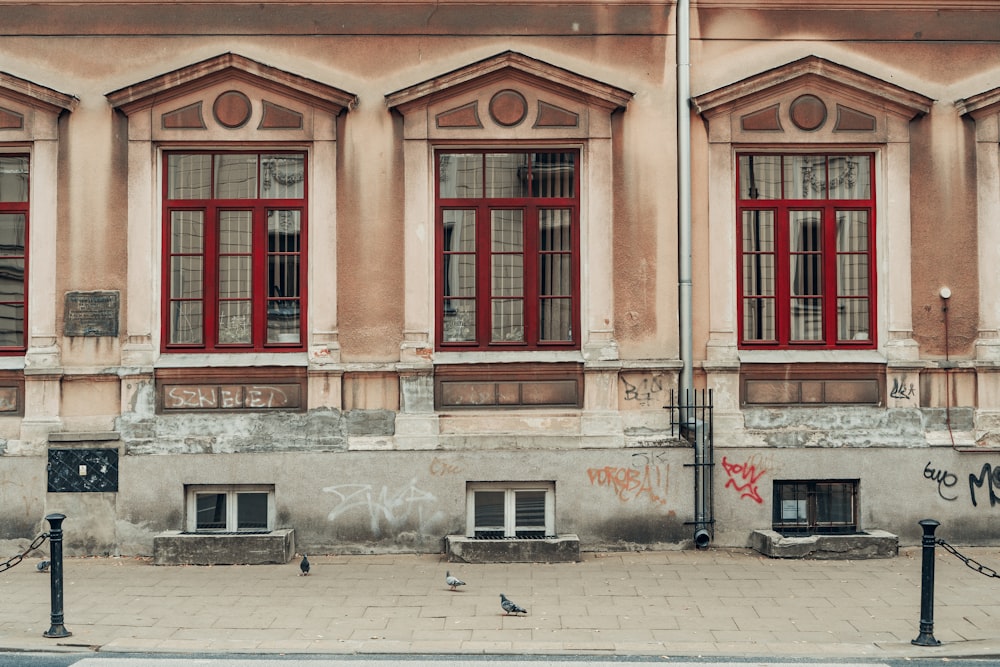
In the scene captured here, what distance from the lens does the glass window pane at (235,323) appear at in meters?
12.5

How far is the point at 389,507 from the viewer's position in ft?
39.8

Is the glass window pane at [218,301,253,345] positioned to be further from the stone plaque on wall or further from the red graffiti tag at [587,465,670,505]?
the red graffiti tag at [587,465,670,505]

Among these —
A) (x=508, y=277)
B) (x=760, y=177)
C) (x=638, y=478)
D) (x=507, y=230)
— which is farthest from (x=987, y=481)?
(x=507, y=230)

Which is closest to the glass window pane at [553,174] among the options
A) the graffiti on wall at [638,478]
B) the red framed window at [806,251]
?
the red framed window at [806,251]

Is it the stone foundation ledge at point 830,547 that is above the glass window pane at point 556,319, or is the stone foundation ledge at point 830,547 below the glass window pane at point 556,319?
below

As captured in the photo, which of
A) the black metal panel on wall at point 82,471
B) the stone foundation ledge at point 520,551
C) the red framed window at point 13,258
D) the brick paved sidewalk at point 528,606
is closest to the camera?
the brick paved sidewalk at point 528,606

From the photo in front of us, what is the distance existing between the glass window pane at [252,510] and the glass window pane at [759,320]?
566cm

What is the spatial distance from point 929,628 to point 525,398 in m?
5.00

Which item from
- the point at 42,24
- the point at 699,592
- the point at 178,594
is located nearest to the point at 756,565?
the point at 699,592

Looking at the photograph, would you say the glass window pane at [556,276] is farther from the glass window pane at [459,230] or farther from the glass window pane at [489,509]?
the glass window pane at [489,509]

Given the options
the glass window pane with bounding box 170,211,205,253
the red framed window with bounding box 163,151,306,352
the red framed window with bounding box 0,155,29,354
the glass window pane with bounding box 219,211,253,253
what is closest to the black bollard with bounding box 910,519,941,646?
the red framed window with bounding box 163,151,306,352

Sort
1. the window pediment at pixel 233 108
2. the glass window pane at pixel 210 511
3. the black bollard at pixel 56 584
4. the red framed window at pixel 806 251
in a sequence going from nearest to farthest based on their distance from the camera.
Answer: the black bollard at pixel 56 584
the window pediment at pixel 233 108
the glass window pane at pixel 210 511
the red framed window at pixel 806 251

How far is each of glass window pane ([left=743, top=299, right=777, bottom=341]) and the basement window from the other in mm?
1647

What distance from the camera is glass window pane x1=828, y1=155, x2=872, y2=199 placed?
1270cm
